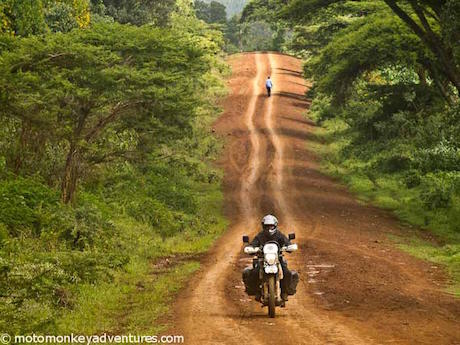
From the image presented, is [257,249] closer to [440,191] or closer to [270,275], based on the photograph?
[270,275]

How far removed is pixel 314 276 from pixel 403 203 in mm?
13109

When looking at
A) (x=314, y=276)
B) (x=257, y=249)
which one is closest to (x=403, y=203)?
(x=314, y=276)

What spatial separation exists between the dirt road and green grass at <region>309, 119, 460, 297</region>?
584 mm

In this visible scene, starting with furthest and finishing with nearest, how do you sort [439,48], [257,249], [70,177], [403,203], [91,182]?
1. [403,203]
2. [91,182]
3. [439,48]
4. [70,177]
5. [257,249]

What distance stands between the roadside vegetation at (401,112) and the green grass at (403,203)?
43 millimetres

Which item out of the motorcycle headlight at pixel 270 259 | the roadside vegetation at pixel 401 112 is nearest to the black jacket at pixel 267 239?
the motorcycle headlight at pixel 270 259

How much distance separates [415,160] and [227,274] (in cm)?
1509

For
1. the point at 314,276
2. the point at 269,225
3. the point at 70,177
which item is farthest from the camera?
the point at 70,177

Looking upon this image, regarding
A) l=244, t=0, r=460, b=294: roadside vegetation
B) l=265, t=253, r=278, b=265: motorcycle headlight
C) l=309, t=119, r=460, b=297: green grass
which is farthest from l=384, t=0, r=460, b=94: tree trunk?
l=265, t=253, r=278, b=265: motorcycle headlight

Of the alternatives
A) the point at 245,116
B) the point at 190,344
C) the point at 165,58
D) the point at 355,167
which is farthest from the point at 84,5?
the point at 190,344

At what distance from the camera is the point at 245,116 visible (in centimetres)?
5231

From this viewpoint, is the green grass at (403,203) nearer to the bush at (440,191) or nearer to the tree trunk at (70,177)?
the bush at (440,191)

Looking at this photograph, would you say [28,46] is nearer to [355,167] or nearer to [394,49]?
[394,49]

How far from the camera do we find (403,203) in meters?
28.9
